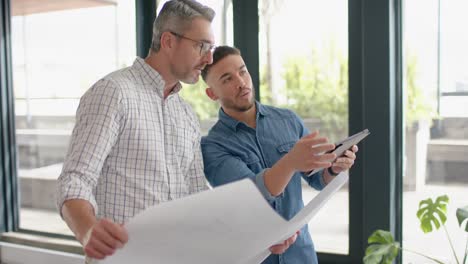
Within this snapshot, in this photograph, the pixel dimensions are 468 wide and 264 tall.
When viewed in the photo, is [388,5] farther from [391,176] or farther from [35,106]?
[35,106]

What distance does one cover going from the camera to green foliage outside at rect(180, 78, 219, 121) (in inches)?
109

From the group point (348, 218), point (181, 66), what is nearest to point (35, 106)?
point (348, 218)

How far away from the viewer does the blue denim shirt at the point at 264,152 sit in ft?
5.00

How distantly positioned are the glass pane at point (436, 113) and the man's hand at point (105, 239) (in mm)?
1762

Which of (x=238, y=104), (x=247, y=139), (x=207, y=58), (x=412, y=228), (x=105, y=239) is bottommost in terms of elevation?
(x=412, y=228)

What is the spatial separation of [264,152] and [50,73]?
2415mm

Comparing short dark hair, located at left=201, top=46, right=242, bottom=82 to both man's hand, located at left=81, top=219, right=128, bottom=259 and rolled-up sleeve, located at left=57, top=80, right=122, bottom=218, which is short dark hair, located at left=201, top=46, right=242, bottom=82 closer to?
rolled-up sleeve, located at left=57, top=80, right=122, bottom=218

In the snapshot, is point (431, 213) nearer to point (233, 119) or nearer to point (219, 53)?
point (233, 119)

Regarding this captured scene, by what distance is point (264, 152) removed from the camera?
1.56 m

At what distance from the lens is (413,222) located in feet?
7.66

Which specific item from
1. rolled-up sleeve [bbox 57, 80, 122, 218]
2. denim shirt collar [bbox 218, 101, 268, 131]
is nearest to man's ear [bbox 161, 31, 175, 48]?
rolled-up sleeve [bbox 57, 80, 122, 218]

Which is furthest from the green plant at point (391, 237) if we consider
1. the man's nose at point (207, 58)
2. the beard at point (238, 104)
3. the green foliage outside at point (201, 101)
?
the green foliage outside at point (201, 101)

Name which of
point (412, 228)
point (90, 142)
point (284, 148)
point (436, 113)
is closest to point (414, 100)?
point (436, 113)

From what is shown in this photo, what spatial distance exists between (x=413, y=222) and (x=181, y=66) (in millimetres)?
1519
